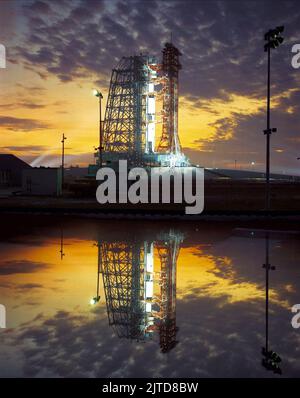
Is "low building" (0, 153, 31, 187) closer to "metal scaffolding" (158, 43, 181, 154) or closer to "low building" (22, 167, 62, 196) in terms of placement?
"low building" (22, 167, 62, 196)

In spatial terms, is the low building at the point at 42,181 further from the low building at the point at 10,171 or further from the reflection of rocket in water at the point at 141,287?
the reflection of rocket in water at the point at 141,287

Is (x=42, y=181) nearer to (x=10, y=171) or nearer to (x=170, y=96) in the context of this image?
(x=10, y=171)

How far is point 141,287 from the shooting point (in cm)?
1221

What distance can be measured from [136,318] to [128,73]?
108 metres

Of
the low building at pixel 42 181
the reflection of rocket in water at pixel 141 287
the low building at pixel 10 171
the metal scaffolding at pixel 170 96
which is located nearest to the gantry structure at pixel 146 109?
the metal scaffolding at pixel 170 96

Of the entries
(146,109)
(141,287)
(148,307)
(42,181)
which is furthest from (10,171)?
(148,307)

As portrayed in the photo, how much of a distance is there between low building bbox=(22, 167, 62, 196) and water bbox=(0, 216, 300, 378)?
37.2m

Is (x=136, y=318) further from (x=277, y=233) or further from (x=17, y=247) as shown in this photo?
(x=277, y=233)

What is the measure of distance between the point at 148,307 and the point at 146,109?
103 m

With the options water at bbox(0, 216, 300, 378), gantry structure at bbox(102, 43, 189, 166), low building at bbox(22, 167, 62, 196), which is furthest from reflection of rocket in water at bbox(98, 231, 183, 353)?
gantry structure at bbox(102, 43, 189, 166)

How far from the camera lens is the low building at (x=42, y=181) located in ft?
187

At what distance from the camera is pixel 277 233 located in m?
22.1
